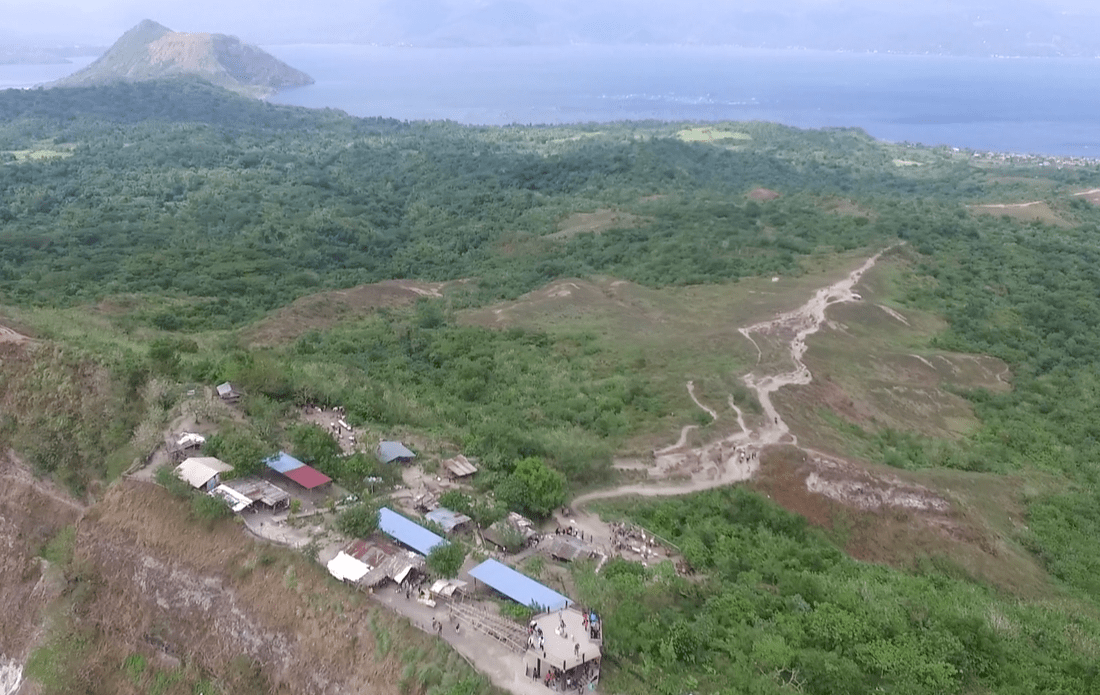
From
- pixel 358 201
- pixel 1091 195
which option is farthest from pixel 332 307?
pixel 1091 195

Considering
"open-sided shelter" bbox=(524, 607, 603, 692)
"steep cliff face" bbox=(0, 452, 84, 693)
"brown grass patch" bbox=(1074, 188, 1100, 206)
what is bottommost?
"steep cliff face" bbox=(0, 452, 84, 693)

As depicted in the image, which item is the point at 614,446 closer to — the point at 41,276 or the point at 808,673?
the point at 808,673

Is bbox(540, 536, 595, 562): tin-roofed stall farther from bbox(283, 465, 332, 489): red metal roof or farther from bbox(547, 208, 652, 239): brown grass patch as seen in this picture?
bbox(547, 208, 652, 239): brown grass patch

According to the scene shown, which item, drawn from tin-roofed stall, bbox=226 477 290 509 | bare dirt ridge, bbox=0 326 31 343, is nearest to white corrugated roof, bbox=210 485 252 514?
tin-roofed stall, bbox=226 477 290 509

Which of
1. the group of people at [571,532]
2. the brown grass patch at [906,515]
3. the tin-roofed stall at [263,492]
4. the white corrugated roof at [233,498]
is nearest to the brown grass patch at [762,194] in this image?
the brown grass patch at [906,515]

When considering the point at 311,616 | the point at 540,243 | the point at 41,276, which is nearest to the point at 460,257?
the point at 540,243
